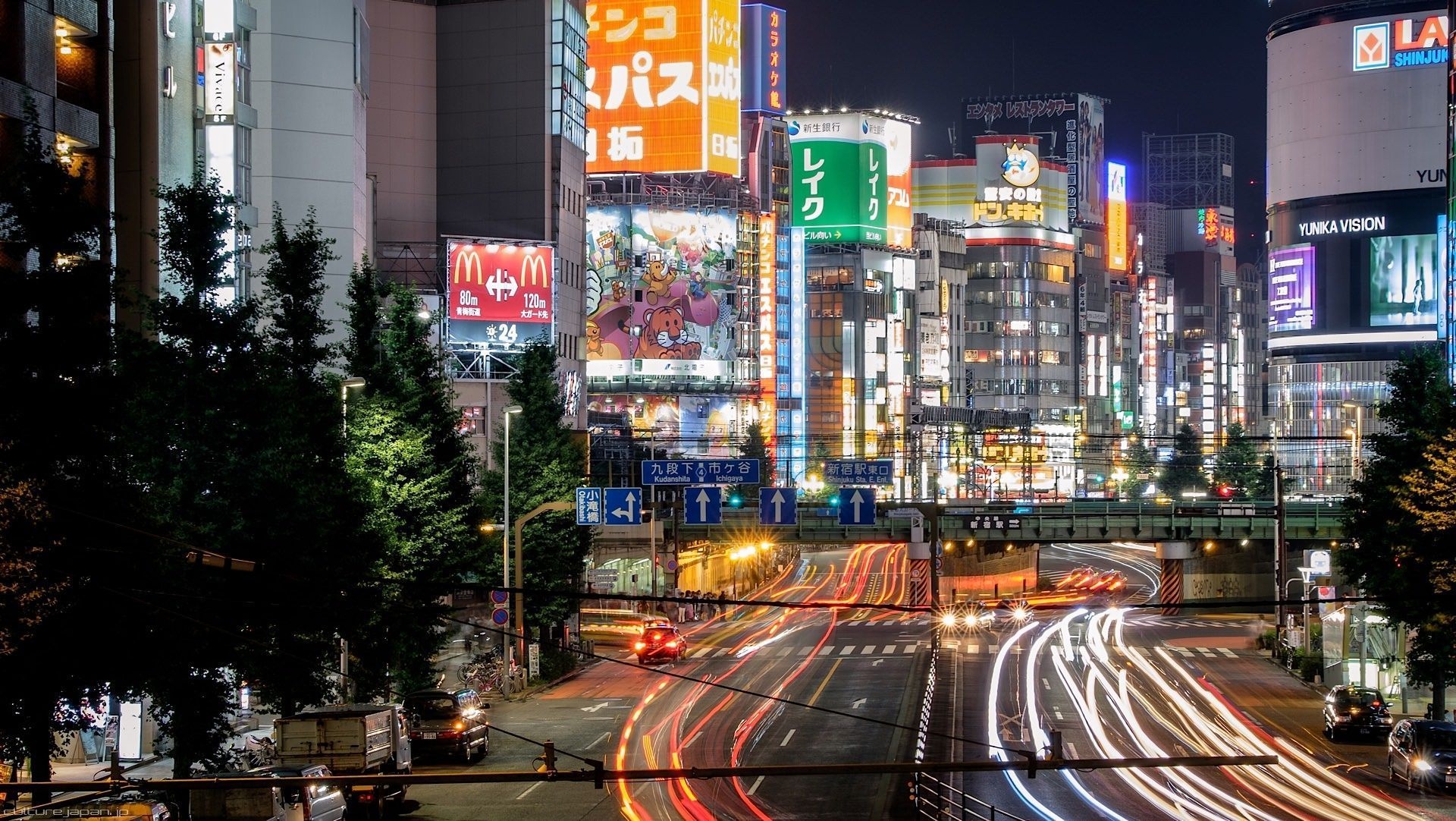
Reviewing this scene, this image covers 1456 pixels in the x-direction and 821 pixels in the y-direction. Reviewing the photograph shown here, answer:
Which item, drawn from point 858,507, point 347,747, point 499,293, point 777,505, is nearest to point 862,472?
point 858,507

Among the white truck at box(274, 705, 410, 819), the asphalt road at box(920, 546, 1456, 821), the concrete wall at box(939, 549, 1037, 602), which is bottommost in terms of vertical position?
the concrete wall at box(939, 549, 1037, 602)

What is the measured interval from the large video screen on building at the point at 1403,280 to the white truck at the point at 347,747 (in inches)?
6273

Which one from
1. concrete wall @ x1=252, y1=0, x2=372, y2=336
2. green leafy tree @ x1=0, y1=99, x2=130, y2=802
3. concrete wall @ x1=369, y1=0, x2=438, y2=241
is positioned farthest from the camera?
concrete wall @ x1=369, y1=0, x2=438, y2=241

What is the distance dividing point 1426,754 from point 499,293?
188 ft

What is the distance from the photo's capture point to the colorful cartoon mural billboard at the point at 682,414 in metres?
139

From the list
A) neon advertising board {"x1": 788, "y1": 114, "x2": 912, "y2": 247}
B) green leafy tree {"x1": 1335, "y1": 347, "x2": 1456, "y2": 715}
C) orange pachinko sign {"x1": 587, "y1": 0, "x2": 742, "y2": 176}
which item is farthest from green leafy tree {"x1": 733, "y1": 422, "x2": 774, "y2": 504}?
green leafy tree {"x1": 1335, "y1": 347, "x2": 1456, "y2": 715}

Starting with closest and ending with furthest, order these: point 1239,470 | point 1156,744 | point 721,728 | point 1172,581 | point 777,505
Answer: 1. point 1156,744
2. point 721,728
3. point 777,505
4. point 1172,581
5. point 1239,470

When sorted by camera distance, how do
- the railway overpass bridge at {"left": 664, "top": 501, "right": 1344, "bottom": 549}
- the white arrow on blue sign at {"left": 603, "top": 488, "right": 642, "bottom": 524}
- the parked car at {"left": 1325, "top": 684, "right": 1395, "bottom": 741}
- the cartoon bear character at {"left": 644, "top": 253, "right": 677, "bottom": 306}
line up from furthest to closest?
the cartoon bear character at {"left": 644, "top": 253, "right": 677, "bottom": 306} < the railway overpass bridge at {"left": 664, "top": 501, "right": 1344, "bottom": 549} < the white arrow on blue sign at {"left": 603, "top": 488, "right": 642, "bottom": 524} < the parked car at {"left": 1325, "top": 684, "right": 1395, "bottom": 741}

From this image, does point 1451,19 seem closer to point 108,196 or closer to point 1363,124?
point 108,196

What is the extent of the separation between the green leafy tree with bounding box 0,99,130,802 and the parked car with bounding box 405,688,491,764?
14.4 m

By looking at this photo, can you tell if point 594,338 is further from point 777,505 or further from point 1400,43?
point 1400,43

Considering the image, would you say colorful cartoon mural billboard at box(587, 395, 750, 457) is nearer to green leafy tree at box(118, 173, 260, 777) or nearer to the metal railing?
the metal railing

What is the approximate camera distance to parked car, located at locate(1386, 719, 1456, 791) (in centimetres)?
3981

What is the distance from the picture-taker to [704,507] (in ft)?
182
